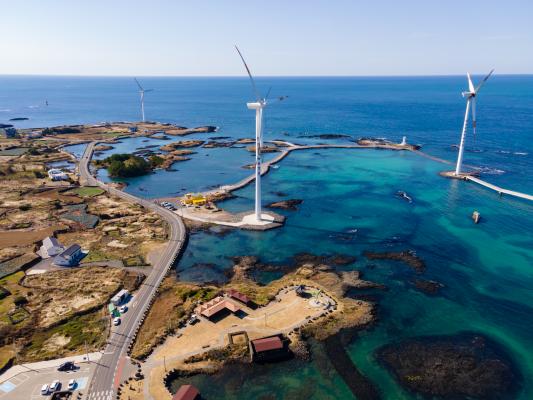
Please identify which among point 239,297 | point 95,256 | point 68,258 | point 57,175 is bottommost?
point 95,256

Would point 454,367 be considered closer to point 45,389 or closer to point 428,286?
point 428,286

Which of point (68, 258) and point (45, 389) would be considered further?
point (68, 258)

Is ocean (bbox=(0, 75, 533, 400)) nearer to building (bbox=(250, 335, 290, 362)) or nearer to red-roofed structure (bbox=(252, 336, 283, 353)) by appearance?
building (bbox=(250, 335, 290, 362))

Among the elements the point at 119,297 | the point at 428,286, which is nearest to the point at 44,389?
the point at 119,297

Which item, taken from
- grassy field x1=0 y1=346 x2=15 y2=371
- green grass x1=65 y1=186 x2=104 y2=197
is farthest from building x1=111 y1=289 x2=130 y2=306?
green grass x1=65 y1=186 x2=104 y2=197

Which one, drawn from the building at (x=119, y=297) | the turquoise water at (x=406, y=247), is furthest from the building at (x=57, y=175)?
the building at (x=119, y=297)

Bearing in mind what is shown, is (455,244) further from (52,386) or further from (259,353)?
(52,386)

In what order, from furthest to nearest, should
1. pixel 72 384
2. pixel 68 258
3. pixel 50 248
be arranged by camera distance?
pixel 50 248 → pixel 68 258 → pixel 72 384
